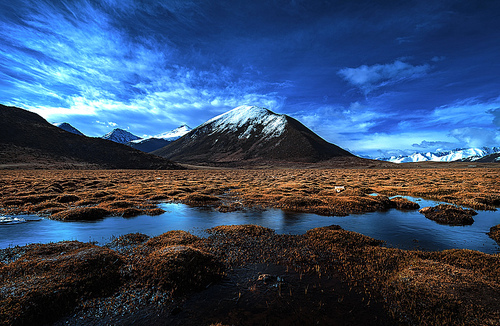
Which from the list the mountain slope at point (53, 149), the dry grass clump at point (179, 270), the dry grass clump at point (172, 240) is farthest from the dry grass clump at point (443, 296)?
the mountain slope at point (53, 149)

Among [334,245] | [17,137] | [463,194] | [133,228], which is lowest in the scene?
[133,228]

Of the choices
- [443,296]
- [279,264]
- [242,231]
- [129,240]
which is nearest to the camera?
[443,296]

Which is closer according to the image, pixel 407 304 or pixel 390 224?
pixel 407 304

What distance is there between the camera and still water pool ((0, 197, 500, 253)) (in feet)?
48.5

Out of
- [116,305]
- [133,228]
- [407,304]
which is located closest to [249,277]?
[116,305]

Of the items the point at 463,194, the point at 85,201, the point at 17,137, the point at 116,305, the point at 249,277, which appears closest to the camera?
the point at 116,305

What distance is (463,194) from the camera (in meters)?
29.8

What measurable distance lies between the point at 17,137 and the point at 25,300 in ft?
635

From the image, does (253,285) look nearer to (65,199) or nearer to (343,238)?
(343,238)

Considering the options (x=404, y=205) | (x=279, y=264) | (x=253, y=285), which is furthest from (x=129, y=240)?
(x=404, y=205)

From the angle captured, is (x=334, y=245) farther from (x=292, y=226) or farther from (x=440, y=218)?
(x=440, y=218)

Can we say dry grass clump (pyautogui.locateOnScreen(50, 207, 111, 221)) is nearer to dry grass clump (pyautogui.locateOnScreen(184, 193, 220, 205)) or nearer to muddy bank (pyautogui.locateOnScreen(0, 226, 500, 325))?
muddy bank (pyautogui.locateOnScreen(0, 226, 500, 325))

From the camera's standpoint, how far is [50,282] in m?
8.71

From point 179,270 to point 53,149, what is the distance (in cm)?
17680
